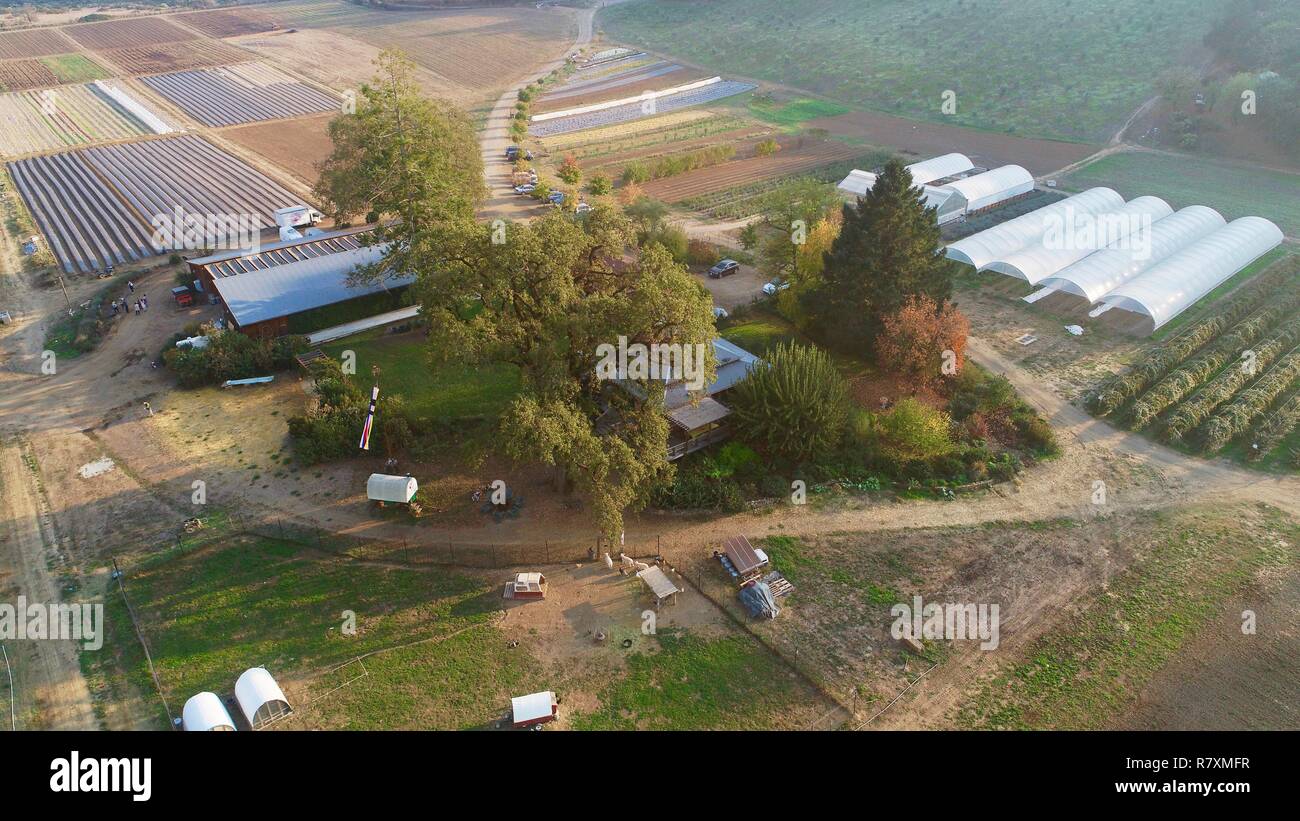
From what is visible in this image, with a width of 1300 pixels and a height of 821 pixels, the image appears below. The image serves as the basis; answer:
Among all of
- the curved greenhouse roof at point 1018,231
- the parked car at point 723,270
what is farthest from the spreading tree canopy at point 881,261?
the parked car at point 723,270

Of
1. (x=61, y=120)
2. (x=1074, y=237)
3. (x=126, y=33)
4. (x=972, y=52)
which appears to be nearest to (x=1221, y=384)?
(x=1074, y=237)

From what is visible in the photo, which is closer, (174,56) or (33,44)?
(174,56)

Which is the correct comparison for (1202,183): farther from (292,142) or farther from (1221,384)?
(292,142)

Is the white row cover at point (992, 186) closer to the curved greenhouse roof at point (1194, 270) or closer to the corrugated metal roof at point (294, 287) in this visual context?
the curved greenhouse roof at point (1194, 270)

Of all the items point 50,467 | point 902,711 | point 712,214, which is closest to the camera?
point 902,711

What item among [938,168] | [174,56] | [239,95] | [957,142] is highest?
[174,56]

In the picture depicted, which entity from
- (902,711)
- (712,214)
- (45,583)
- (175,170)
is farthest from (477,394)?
(175,170)

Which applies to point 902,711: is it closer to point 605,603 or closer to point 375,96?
point 605,603
